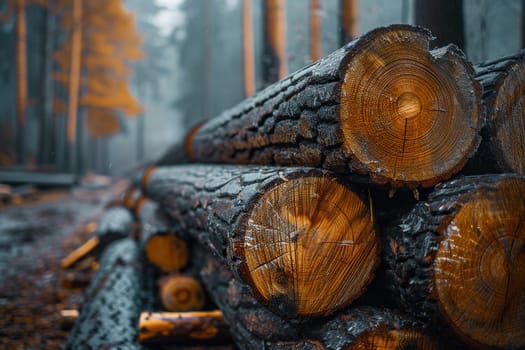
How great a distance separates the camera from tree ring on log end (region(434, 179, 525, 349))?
1436 mm

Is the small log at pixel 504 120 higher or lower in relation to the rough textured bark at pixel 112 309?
higher

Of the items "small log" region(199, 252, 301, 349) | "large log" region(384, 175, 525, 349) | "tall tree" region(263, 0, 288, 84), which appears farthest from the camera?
"tall tree" region(263, 0, 288, 84)

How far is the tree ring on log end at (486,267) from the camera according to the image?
4.71 ft

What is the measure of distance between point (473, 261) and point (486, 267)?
0.07 m

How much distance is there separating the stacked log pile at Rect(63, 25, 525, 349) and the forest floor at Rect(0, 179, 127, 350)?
7.30 feet

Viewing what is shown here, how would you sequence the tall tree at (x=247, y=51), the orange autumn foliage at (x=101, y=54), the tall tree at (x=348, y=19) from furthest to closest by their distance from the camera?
the orange autumn foliage at (x=101, y=54), the tall tree at (x=247, y=51), the tall tree at (x=348, y=19)

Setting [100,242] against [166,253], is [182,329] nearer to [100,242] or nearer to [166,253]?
[166,253]

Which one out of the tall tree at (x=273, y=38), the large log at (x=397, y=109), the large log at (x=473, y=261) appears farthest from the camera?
the tall tree at (x=273, y=38)

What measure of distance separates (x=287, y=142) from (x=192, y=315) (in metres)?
1.48

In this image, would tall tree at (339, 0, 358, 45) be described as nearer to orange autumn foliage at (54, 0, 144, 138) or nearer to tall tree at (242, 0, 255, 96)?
tall tree at (242, 0, 255, 96)

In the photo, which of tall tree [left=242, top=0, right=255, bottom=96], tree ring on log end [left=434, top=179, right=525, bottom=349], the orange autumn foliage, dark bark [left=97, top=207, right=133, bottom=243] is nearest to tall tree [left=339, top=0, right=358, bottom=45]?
tall tree [left=242, top=0, right=255, bottom=96]

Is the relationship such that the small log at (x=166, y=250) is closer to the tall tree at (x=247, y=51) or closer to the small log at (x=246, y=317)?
the small log at (x=246, y=317)

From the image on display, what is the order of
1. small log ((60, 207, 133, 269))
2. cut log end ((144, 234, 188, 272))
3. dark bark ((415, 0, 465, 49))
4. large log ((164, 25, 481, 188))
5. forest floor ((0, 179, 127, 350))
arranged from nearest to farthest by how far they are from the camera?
large log ((164, 25, 481, 188)) → forest floor ((0, 179, 127, 350)) → cut log end ((144, 234, 188, 272)) → dark bark ((415, 0, 465, 49)) → small log ((60, 207, 133, 269))

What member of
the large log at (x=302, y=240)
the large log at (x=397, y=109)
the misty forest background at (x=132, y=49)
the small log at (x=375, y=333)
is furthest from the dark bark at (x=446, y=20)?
the small log at (x=375, y=333)
